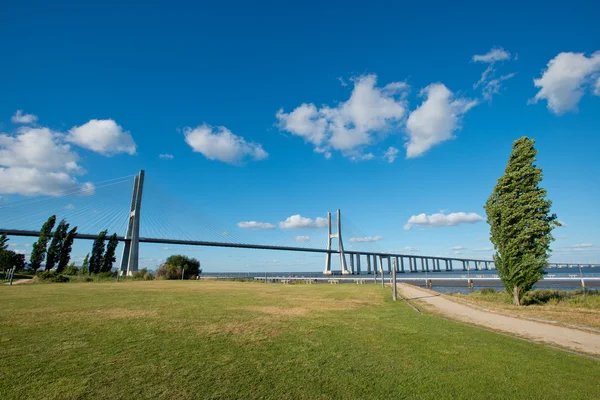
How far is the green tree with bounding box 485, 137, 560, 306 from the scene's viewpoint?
50.3 feet

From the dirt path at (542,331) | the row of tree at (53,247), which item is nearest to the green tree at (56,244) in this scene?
the row of tree at (53,247)

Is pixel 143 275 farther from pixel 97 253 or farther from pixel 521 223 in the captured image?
pixel 521 223

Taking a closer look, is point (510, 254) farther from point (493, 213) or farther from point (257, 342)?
point (257, 342)

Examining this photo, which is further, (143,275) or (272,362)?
(143,275)

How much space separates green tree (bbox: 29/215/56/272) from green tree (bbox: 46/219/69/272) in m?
0.80

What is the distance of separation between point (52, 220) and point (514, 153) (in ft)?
205

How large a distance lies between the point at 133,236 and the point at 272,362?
5718cm

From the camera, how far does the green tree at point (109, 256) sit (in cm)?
5227

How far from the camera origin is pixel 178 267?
164 feet

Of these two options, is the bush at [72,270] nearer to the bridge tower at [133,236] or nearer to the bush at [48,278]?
the bridge tower at [133,236]

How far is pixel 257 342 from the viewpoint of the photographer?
6641 mm

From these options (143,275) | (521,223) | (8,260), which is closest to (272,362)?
(521,223)

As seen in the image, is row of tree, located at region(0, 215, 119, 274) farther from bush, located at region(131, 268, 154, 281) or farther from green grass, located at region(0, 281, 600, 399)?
green grass, located at region(0, 281, 600, 399)

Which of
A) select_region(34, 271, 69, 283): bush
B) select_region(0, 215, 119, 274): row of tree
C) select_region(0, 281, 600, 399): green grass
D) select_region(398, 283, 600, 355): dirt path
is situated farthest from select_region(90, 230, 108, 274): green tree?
select_region(398, 283, 600, 355): dirt path
